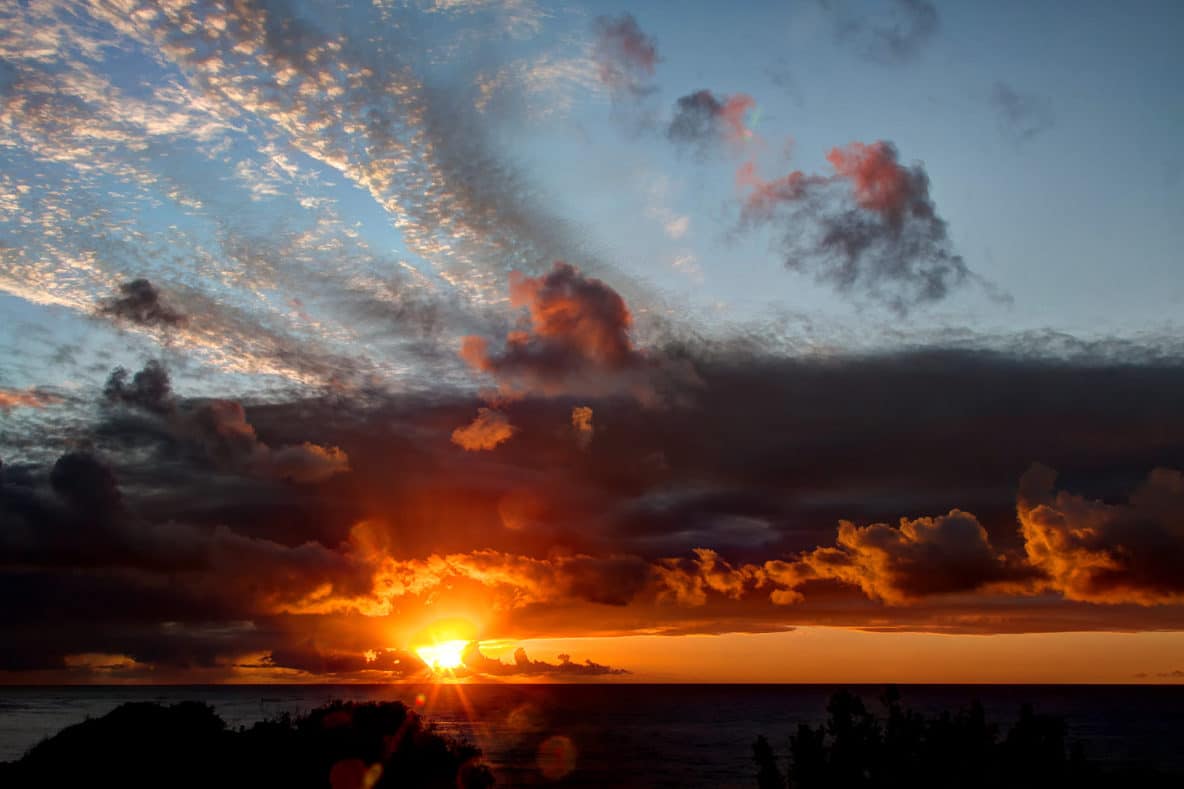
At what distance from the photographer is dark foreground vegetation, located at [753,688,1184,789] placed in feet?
128

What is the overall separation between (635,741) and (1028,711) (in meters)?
140

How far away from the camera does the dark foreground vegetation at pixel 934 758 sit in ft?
128

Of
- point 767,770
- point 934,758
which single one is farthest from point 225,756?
point 934,758

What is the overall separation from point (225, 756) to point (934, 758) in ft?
145

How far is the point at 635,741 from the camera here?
560 ft

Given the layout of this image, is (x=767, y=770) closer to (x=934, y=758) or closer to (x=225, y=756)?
(x=934, y=758)

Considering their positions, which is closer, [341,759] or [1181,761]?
[341,759]

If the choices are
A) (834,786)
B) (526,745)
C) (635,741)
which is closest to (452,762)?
(834,786)

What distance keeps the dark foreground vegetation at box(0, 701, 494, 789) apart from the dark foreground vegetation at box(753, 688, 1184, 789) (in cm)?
3158

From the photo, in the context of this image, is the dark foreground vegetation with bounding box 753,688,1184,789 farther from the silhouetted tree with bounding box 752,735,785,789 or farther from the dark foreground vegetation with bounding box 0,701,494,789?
the dark foreground vegetation with bounding box 0,701,494,789

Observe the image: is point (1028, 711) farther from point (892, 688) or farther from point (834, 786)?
point (834, 786)

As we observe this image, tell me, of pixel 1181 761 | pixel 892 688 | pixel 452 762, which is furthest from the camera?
pixel 1181 761

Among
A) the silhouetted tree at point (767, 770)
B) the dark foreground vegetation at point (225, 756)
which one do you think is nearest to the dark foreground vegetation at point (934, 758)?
the silhouetted tree at point (767, 770)

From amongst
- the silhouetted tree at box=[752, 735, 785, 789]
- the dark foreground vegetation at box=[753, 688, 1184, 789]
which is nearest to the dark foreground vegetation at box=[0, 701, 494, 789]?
the silhouetted tree at box=[752, 735, 785, 789]
